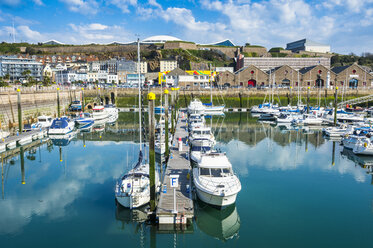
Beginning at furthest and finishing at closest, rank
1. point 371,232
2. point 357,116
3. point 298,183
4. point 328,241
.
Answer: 1. point 357,116
2. point 298,183
3. point 371,232
4. point 328,241

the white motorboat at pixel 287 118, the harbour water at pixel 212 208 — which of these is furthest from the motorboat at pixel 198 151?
the white motorboat at pixel 287 118

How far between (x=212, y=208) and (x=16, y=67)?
10567cm

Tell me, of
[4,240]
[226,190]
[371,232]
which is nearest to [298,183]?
[371,232]

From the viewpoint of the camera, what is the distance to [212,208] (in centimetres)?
1673

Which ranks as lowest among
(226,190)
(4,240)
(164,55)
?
(4,240)

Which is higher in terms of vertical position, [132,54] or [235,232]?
[132,54]

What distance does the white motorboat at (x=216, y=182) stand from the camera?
15.8 m

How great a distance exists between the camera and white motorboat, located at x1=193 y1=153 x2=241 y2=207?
1577cm

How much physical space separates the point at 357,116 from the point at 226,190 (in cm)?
4292

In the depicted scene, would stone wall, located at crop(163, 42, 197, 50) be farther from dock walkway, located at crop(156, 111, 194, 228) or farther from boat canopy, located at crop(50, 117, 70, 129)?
dock walkway, located at crop(156, 111, 194, 228)

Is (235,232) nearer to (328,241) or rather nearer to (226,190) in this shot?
(226,190)

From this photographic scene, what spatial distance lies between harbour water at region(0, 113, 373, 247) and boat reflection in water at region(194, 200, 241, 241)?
53mm

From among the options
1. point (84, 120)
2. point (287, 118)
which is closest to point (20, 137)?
point (84, 120)

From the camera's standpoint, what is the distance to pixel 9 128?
1544 inches
